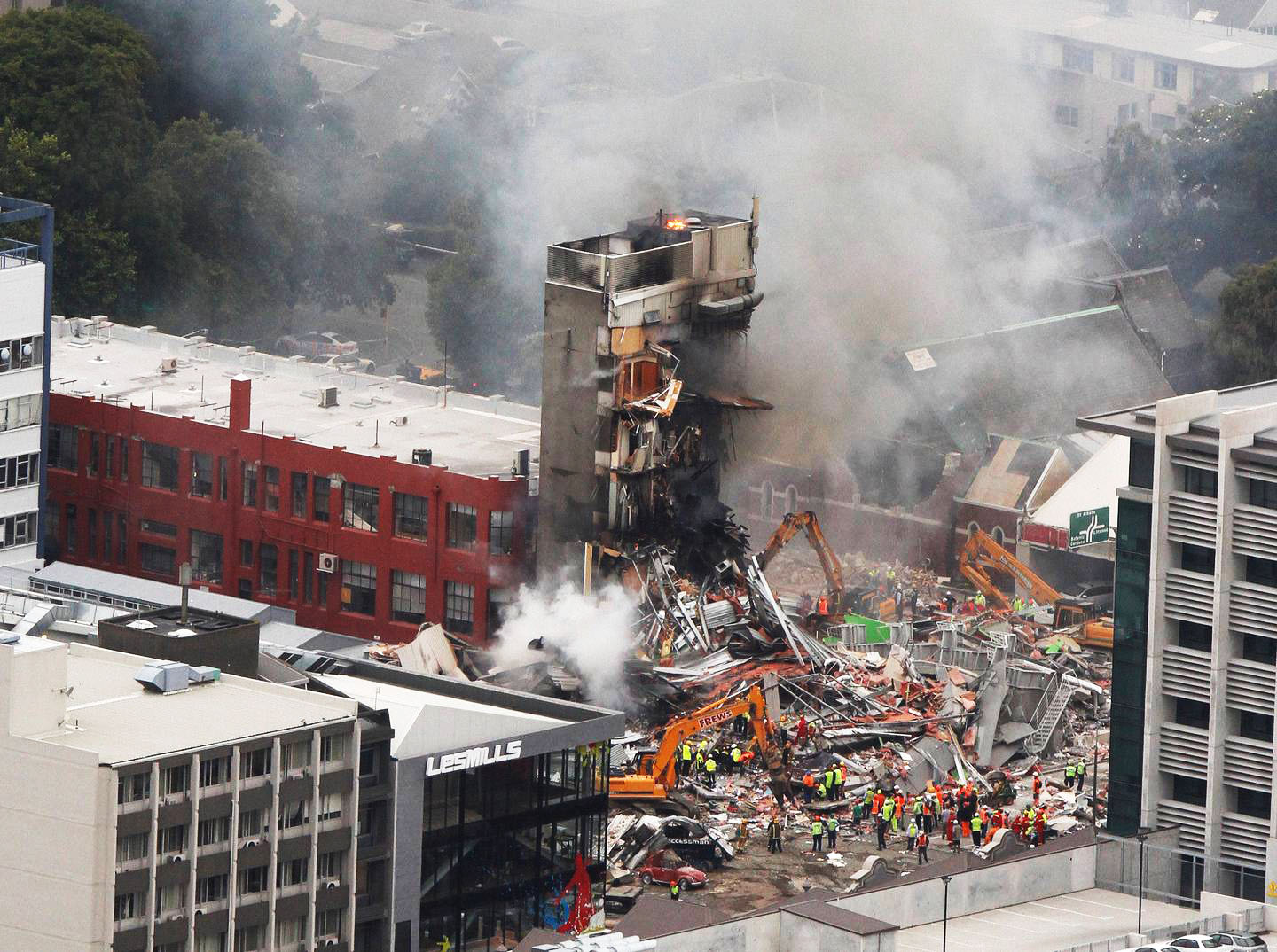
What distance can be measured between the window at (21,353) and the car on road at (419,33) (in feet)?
276

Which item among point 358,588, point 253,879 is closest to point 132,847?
point 253,879

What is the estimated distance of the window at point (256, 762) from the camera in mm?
78250

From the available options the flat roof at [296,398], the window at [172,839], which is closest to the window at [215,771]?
the window at [172,839]

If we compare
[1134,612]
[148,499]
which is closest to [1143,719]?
[1134,612]

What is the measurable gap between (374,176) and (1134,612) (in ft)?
300

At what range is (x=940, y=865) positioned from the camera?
7844 centimetres

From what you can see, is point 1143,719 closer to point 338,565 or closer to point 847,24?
point 338,565

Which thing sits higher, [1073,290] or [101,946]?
[1073,290]

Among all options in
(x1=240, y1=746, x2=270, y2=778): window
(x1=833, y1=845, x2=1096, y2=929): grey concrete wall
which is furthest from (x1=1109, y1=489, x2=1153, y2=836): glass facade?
(x1=240, y1=746, x2=270, y2=778): window

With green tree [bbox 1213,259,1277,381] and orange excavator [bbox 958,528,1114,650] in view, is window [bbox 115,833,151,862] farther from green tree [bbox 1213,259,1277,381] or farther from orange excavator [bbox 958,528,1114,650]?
green tree [bbox 1213,259,1277,381]

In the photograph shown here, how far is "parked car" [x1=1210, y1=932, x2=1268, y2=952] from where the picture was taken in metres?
71.6

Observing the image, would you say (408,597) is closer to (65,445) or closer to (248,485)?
(248,485)

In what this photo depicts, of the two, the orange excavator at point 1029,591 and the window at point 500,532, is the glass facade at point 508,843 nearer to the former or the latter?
the window at point 500,532

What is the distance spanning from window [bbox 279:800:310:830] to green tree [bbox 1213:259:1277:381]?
7725 centimetres
